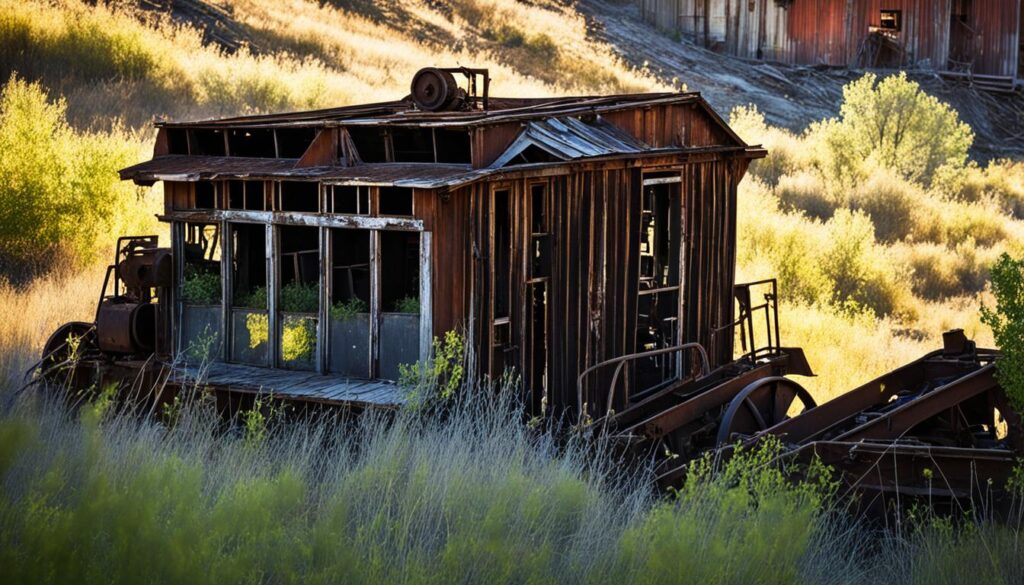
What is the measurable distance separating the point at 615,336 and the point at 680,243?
1657 mm

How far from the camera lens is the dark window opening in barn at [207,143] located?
42.4 feet

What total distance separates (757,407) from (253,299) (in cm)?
509

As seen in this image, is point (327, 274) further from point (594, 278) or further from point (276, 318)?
point (594, 278)

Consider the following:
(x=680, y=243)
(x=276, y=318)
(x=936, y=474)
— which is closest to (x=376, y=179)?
(x=276, y=318)

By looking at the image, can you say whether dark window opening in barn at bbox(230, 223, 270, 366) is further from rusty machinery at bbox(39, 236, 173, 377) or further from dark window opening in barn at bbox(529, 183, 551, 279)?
dark window opening in barn at bbox(529, 183, 551, 279)

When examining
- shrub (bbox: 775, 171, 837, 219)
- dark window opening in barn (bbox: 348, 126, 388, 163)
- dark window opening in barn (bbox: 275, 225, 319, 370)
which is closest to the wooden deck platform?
dark window opening in barn (bbox: 275, 225, 319, 370)

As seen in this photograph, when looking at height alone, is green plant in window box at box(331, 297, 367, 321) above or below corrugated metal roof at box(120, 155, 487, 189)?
below

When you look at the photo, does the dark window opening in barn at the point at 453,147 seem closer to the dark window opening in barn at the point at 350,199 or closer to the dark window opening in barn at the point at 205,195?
the dark window opening in barn at the point at 350,199

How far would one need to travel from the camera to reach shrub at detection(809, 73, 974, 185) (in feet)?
107

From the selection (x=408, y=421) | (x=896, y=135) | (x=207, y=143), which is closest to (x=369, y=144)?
(x=207, y=143)

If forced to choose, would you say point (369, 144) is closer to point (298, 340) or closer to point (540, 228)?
point (540, 228)

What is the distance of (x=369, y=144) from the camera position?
1191cm

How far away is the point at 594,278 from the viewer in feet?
40.2

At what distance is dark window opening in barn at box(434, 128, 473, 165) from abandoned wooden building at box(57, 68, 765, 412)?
0.02 meters
